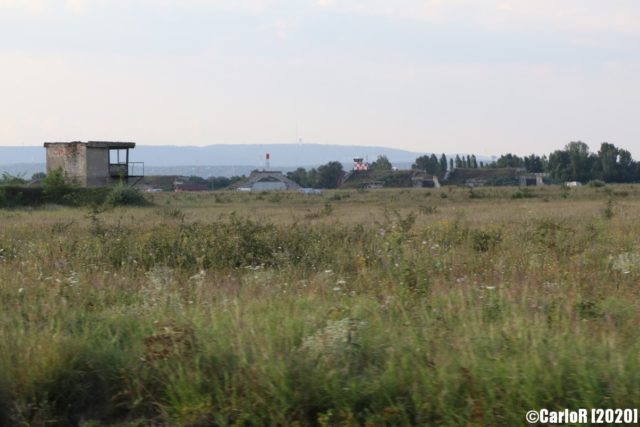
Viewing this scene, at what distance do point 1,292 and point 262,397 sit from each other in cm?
370

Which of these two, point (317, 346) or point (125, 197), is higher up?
point (317, 346)

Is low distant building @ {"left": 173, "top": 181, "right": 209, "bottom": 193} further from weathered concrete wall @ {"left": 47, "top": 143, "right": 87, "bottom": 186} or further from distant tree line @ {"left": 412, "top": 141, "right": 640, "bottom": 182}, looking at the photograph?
distant tree line @ {"left": 412, "top": 141, "right": 640, "bottom": 182}

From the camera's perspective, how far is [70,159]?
5384cm

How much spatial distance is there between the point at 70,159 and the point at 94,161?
188 centimetres

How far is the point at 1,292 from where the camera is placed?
7855 mm

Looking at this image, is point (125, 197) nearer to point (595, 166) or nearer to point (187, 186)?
point (187, 186)

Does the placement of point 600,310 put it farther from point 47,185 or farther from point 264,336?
point 47,185

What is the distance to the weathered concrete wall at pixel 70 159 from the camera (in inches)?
2077

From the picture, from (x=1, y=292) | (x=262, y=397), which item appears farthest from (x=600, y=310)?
(x=1, y=292)

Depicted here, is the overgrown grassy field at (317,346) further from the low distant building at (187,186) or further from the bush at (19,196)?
the low distant building at (187,186)

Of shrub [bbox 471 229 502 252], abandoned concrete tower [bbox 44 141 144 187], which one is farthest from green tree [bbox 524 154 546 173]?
shrub [bbox 471 229 502 252]

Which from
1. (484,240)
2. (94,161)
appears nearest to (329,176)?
(94,161)

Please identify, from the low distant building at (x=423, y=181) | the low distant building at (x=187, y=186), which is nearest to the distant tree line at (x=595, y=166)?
the low distant building at (x=423, y=181)

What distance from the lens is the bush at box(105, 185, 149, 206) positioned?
135ft
